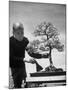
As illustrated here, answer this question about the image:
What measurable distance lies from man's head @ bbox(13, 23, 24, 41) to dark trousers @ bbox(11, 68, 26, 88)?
1.20 ft

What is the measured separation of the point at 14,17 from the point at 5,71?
638 mm

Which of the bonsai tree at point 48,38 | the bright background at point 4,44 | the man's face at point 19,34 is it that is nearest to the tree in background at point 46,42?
the bonsai tree at point 48,38

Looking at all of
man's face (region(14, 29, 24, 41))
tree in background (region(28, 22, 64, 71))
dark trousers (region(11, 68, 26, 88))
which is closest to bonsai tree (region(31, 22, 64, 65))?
tree in background (region(28, 22, 64, 71))

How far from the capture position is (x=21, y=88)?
219 centimetres

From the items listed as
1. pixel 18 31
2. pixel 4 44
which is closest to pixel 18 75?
pixel 4 44

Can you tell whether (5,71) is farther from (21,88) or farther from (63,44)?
(63,44)

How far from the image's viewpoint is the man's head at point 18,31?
220 cm

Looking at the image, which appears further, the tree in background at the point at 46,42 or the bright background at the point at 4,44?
the tree in background at the point at 46,42

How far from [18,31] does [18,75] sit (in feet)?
1.70

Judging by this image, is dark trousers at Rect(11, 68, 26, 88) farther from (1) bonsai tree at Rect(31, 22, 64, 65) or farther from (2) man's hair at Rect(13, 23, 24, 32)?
(2) man's hair at Rect(13, 23, 24, 32)

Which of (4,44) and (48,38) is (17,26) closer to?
(4,44)

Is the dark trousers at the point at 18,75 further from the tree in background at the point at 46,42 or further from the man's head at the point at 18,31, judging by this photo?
the man's head at the point at 18,31

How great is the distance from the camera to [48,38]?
90.1 inches

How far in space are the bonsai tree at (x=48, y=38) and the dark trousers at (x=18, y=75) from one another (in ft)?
1.12
